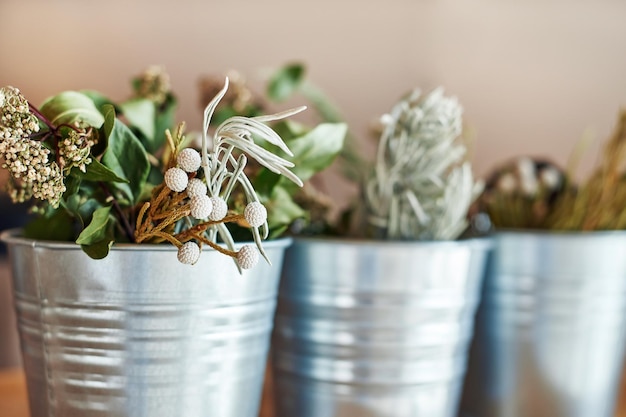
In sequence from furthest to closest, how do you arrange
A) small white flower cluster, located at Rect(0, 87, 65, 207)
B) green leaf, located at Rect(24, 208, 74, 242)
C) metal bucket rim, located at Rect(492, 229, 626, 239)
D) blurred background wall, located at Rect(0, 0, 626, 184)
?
blurred background wall, located at Rect(0, 0, 626, 184) < metal bucket rim, located at Rect(492, 229, 626, 239) < green leaf, located at Rect(24, 208, 74, 242) < small white flower cluster, located at Rect(0, 87, 65, 207)

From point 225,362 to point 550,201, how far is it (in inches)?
15.6

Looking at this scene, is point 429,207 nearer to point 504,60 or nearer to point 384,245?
point 384,245

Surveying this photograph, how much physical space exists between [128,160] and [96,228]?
51 millimetres

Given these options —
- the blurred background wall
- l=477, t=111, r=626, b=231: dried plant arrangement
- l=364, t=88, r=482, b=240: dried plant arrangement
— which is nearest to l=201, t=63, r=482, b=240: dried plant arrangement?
l=364, t=88, r=482, b=240: dried plant arrangement

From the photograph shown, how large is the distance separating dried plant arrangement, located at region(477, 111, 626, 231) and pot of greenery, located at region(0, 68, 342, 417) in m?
0.31

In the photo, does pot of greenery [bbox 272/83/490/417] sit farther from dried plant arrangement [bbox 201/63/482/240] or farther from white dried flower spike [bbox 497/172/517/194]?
white dried flower spike [bbox 497/172/517/194]

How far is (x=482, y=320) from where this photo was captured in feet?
2.22

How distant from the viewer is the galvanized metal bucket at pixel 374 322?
53cm

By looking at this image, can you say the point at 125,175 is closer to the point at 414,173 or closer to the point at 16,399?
the point at 414,173

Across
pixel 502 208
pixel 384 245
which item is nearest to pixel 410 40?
pixel 502 208

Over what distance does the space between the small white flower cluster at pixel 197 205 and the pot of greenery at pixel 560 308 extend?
13.3 inches

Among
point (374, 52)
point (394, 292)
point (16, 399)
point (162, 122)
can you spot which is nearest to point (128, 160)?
point (162, 122)

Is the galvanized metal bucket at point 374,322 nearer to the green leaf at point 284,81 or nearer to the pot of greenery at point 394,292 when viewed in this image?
the pot of greenery at point 394,292

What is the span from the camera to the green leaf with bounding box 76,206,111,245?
403 mm
